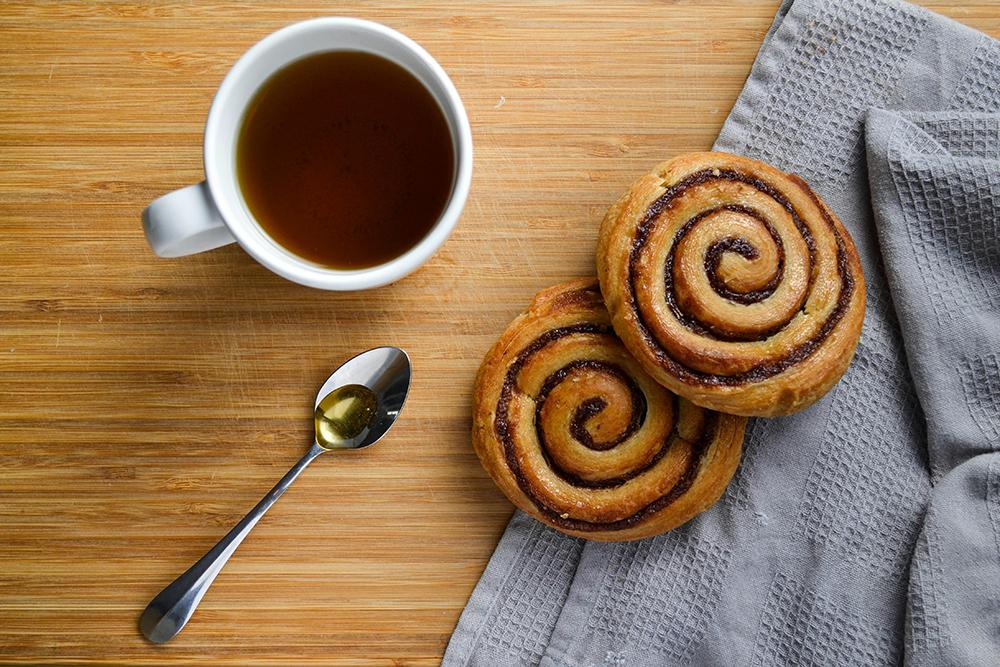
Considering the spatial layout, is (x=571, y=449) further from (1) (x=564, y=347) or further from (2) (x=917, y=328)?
(2) (x=917, y=328)

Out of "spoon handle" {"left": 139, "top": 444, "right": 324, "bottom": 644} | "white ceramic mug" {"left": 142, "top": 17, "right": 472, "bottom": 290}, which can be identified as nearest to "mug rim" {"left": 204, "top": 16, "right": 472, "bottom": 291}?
"white ceramic mug" {"left": 142, "top": 17, "right": 472, "bottom": 290}

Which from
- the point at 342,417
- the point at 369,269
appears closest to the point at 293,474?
the point at 342,417

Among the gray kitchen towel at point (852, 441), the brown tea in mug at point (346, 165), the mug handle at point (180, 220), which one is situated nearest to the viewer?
the mug handle at point (180, 220)

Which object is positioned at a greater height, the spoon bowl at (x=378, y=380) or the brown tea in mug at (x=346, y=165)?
the brown tea in mug at (x=346, y=165)

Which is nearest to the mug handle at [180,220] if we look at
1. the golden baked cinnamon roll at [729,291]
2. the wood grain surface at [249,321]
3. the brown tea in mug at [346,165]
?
the brown tea in mug at [346,165]

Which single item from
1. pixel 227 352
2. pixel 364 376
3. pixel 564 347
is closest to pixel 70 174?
pixel 227 352

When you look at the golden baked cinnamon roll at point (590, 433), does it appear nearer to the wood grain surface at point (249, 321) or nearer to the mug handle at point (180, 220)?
the wood grain surface at point (249, 321)
